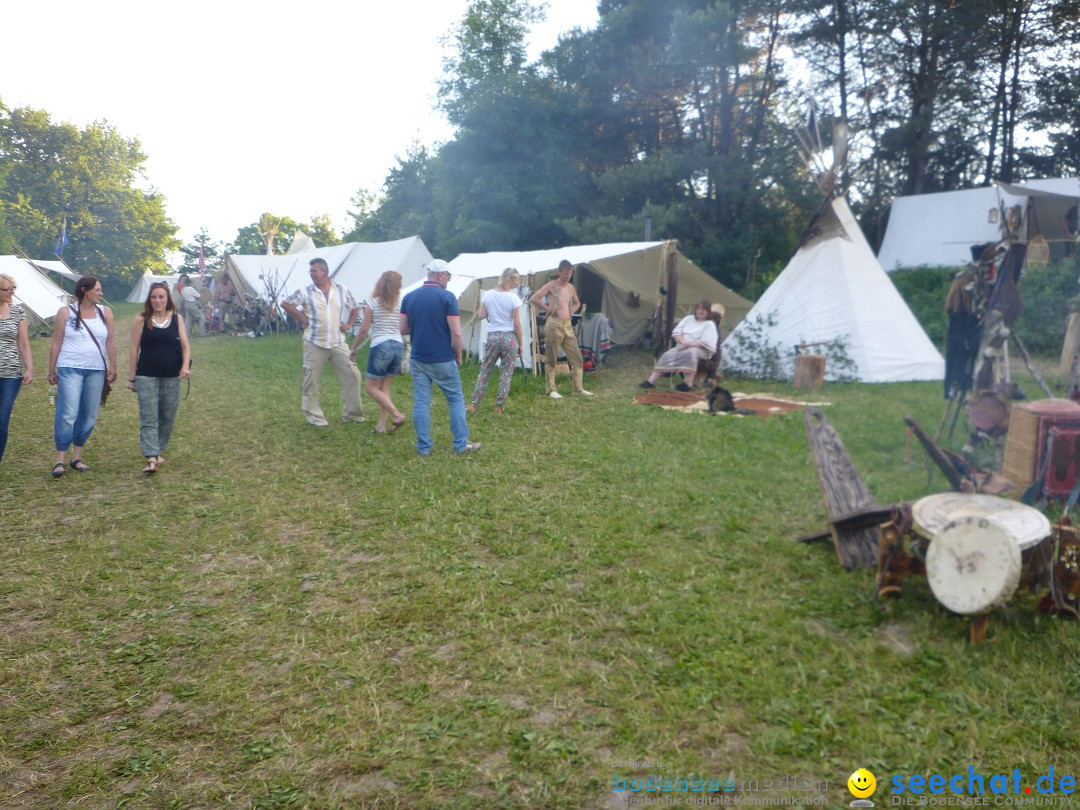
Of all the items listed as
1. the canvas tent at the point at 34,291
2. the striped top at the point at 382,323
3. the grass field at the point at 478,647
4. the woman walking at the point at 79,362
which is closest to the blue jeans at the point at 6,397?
the woman walking at the point at 79,362

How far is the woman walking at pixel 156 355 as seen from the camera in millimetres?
6078

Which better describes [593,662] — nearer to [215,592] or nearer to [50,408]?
[215,592]

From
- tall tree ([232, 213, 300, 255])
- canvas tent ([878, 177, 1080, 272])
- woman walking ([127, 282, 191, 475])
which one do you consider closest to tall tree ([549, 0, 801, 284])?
canvas tent ([878, 177, 1080, 272])

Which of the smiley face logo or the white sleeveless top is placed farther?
the white sleeveless top

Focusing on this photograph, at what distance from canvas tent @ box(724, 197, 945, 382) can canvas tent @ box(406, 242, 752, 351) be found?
6.91 feet

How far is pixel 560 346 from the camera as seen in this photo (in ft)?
33.5

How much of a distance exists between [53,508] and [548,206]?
20.9 metres

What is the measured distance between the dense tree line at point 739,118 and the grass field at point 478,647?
17.0 m

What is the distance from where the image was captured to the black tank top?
6082 millimetres

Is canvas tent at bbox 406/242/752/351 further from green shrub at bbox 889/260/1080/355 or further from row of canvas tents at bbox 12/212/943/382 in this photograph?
green shrub at bbox 889/260/1080/355

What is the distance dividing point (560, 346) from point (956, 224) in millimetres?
14905

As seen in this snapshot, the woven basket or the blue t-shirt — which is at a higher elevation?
the blue t-shirt

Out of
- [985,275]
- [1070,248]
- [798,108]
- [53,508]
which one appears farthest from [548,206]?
[53,508]

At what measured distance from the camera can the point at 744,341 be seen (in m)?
12.2
